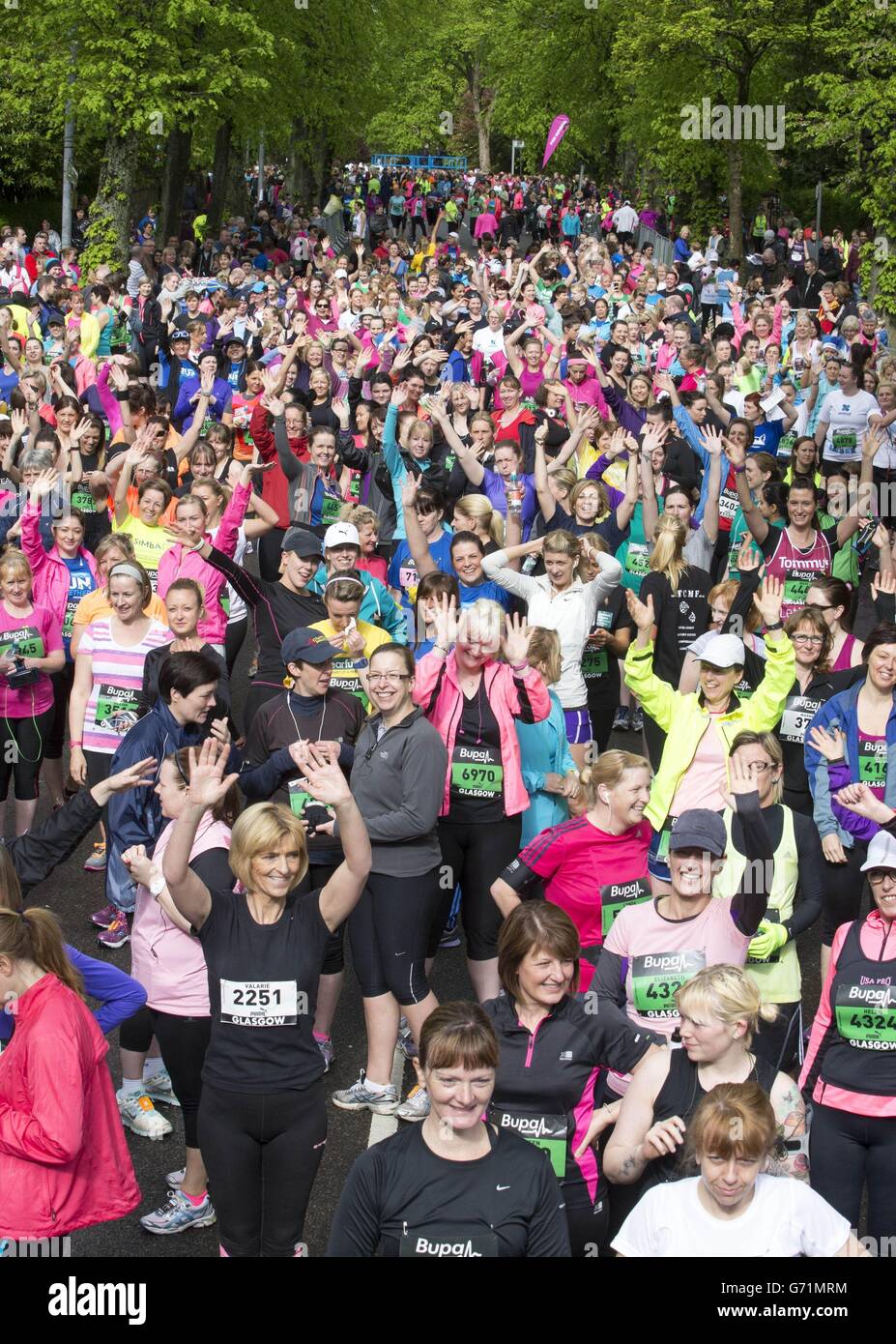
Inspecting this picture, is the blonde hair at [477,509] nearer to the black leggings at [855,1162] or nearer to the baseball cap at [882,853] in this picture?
the baseball cap at [882,853]

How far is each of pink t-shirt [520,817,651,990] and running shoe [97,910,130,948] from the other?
2.73m

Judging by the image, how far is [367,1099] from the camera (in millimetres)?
6773

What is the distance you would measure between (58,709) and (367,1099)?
132 inches

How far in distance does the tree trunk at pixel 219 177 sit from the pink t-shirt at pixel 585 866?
34167 mm

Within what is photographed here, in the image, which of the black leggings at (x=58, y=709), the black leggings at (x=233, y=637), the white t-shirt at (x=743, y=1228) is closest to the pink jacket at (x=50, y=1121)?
the white t-shirt at (x=743, y=1228)

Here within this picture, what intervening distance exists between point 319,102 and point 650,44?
7991 millimetres

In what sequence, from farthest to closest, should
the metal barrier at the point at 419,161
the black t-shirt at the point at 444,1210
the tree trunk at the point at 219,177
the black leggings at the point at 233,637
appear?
the metal barrier at the point at 419,161 < the tree trunk at the point at 219,177 < the black leggings at the point at 233,637 < the black t-shirt at the point at 444,1210

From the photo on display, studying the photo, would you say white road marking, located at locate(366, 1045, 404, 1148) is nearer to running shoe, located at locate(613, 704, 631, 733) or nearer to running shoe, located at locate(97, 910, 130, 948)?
running shoe, located at locate(97, 910, 130, 948)

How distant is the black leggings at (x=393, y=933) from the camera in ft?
21.4

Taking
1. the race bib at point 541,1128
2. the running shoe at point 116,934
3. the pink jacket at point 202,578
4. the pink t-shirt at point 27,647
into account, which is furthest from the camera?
the pink jacket at point 202,578

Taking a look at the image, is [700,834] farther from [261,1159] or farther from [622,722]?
[622,722]

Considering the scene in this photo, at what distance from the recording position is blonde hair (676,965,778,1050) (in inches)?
189

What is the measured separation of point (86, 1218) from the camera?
4.76 meters
